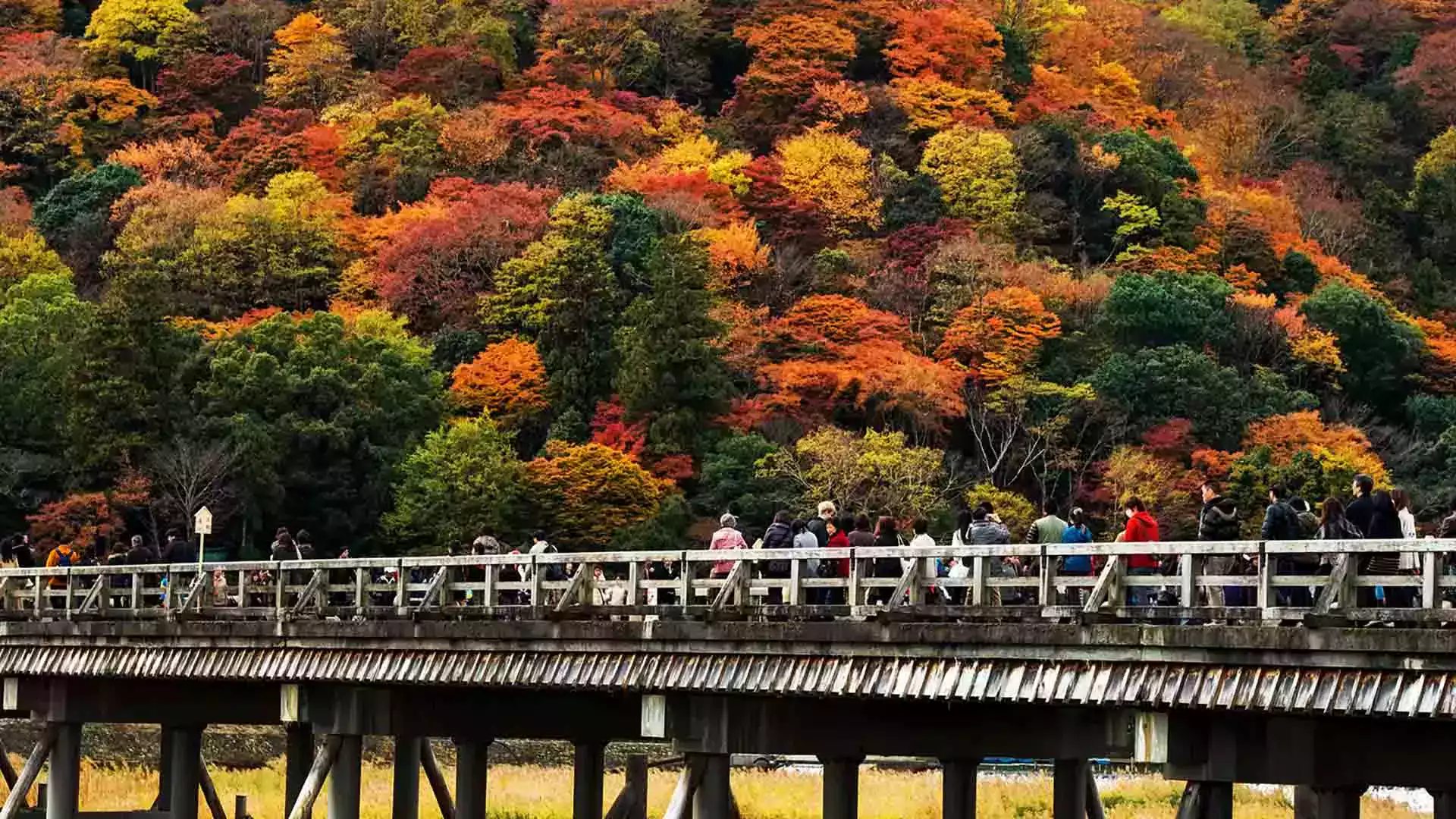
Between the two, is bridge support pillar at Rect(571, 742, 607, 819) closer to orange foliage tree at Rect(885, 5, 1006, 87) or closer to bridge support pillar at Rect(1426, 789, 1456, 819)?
bridge support pillar at Rect(1426, 789, 1456, 819)

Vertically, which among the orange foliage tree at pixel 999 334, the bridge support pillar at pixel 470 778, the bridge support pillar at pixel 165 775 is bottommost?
the bridge support pillar at pixel 165 775

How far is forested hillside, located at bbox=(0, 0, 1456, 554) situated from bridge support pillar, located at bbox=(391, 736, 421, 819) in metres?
40.7

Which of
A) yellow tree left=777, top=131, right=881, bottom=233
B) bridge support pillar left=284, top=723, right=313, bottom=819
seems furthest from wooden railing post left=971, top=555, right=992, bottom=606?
yellow tree left=777, top=131, right=881, bottom=233

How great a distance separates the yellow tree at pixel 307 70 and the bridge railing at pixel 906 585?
262 ft

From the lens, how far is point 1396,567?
23.4 m

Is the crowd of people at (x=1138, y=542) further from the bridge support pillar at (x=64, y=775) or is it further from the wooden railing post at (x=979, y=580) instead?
the bridge support pillar at (x=64, y=775)

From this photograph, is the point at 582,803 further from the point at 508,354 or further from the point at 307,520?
the point at 508,354

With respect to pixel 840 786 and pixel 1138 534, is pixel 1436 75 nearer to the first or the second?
pixel 840 786

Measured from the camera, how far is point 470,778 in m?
33.9

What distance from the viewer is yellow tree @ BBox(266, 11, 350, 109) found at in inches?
4596

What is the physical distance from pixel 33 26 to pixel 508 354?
48.9 meters

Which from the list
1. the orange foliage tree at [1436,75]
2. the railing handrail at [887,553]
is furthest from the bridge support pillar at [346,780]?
the orange foliage tree at [1436,75]

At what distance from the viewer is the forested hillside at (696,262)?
7844cm

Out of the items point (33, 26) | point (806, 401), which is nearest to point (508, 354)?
point (806, 401)
